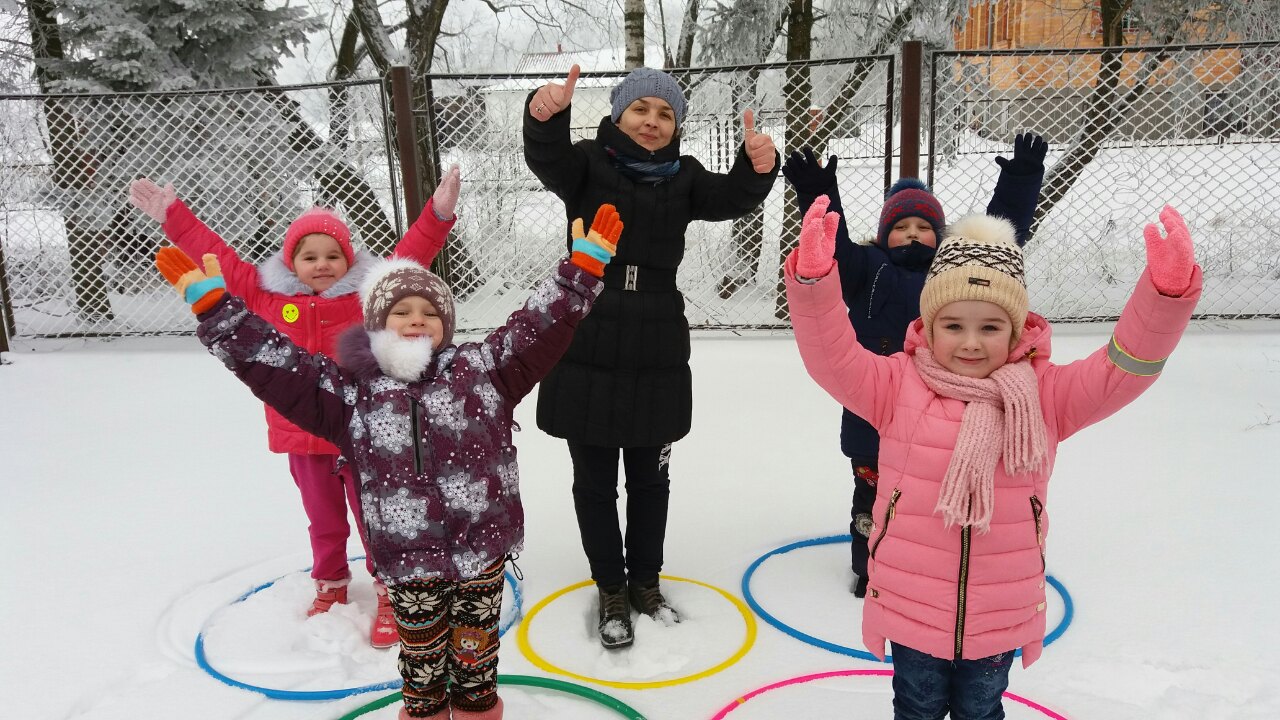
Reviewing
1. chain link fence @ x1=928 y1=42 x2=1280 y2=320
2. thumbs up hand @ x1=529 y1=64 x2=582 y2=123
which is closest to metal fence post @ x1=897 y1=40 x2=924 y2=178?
chain link fence @ x1=928 y1=42 x2=1280 y2=320

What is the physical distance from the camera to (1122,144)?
23.4 ft

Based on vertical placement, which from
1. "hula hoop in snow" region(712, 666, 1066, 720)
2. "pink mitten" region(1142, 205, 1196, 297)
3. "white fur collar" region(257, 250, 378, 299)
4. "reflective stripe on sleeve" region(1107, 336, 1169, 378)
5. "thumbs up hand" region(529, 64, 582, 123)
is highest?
"thumbs up hand" region(529, 64, 582, 123)

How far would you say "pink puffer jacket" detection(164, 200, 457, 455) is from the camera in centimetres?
289

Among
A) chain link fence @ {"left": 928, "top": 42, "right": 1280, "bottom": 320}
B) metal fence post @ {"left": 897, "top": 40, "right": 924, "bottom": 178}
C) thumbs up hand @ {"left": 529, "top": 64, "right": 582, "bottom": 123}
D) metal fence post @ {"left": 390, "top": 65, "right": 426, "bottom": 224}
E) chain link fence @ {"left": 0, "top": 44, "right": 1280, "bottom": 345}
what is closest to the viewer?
thumbs up hand @ {"left": 529, "top": 64, "right": 582, "bottom": 123}

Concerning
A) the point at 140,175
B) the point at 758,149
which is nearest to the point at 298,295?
the point at 758,149

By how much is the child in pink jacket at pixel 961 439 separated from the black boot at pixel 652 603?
115 cm

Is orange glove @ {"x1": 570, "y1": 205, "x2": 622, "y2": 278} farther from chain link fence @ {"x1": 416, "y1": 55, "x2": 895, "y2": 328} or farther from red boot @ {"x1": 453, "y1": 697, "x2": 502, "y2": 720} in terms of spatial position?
chain link fence @ {"x1": 416, "y1": 55, "x2": 895, "y2": 328}

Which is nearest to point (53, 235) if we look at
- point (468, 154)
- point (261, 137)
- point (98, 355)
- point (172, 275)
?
point (98, 355)

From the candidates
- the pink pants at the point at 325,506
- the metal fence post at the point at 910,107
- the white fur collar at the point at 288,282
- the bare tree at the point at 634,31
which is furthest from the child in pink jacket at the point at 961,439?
the bare tree at the point at 634,31

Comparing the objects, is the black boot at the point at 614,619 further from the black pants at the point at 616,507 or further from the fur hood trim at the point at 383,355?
the fur hood trim at the point at 383,355

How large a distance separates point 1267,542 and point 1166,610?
896mm

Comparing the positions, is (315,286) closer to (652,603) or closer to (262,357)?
(262,357)

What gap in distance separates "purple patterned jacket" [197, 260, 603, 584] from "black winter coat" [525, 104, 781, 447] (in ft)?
2.33

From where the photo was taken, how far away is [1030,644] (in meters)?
2.00
